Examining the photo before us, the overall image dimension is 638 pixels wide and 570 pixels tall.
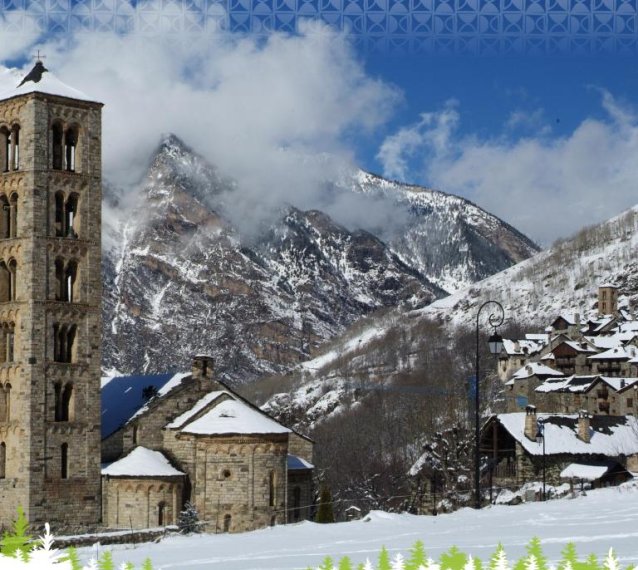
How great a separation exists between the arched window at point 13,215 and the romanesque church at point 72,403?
0.06 metres

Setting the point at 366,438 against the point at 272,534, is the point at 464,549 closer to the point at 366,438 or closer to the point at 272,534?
the point at 272,534

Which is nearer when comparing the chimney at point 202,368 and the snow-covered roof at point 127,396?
the snow-covered roof at point 127,396

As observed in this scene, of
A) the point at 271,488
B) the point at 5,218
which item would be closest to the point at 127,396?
the point at 271,488

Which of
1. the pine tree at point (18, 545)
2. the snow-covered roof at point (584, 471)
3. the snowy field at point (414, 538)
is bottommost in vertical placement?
the snowy field at point (414, 538)

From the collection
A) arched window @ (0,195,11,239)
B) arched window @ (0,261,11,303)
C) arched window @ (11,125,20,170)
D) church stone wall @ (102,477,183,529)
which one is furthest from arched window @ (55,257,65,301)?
church stone wall @ (102,477,183,529)

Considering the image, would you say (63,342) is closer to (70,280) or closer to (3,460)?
(70,280)

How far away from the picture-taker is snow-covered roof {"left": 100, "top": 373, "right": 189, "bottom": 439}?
62844 millimetres

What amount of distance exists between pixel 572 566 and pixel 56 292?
53812mm

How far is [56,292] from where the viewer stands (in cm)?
5919

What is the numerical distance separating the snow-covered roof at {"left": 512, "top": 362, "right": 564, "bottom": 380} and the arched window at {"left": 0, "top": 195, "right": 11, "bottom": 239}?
87.5 m

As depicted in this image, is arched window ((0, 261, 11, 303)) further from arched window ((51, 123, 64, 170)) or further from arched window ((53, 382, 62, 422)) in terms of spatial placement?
arched window ((51, 123, 64, 170))

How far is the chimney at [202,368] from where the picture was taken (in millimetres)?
63000

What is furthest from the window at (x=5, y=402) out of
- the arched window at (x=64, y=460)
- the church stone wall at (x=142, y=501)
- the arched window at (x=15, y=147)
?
the arched window at (x=15, y=147)

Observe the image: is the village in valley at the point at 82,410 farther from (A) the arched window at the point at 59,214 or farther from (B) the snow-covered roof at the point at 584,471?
(B) the snow-covered roof at the point at 584,471
